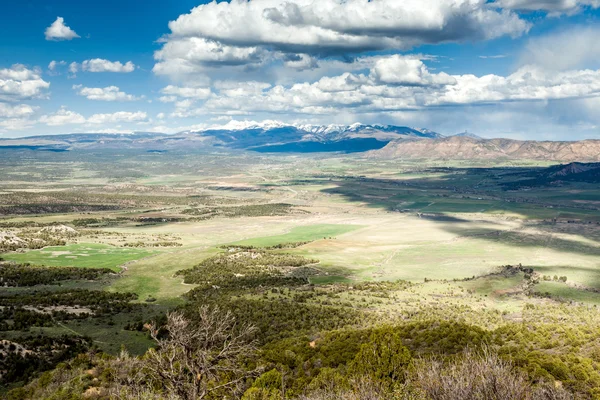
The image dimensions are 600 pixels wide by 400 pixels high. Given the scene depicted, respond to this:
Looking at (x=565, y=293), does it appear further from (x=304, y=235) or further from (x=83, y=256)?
(x=83, y=256)

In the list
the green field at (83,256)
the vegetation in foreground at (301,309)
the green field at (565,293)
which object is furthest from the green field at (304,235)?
the green field at (565,293)

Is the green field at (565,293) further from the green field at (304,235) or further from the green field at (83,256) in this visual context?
the green field at (83,256)

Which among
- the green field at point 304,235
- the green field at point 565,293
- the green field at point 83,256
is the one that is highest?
the green field at point 83,256

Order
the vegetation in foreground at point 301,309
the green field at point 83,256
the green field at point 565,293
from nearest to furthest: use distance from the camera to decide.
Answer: the vegetation in foreground at point 301,309, the green field at point 565,293, the green field at point 83,256

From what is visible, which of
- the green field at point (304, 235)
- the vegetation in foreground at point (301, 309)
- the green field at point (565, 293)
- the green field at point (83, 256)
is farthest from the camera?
the green field at point (304, 235)

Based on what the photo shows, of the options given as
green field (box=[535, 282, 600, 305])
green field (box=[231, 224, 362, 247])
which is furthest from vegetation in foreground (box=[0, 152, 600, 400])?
green field (box=[231, 224, 362, 247])

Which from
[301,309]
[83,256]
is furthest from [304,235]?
[301,309]

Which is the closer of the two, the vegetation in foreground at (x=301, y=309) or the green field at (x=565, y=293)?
the vegetation in foreground at (x=301, y=309)

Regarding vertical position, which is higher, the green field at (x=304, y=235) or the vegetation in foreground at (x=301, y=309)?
the vegetation in foreground at (x=301, y=309)

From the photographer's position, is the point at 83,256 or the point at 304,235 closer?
the point at 83,256

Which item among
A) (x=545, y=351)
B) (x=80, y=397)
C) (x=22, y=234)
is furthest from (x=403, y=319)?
(x=22, y=234)
